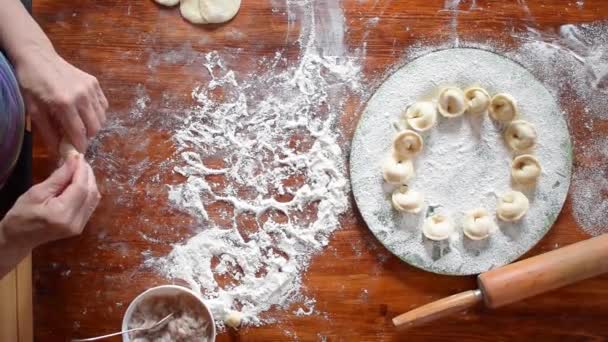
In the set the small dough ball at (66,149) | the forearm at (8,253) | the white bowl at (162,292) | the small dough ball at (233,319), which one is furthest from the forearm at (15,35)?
the small dough ball at (233,319)

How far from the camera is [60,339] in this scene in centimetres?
108

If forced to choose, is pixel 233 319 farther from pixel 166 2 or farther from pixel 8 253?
pixel 166 2

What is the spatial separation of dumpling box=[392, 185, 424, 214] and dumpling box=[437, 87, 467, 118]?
15 centimetres

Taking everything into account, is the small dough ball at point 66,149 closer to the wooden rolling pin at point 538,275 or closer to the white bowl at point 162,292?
the white bowl at point 162,292

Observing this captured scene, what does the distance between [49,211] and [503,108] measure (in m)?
0.77

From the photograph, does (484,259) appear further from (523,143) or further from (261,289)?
(261,289)

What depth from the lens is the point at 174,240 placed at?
3.59 ft

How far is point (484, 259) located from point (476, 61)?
0.36 metres

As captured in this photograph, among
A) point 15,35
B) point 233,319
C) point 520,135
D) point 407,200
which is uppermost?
point 15,35

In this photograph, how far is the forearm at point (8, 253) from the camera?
0.79 meters

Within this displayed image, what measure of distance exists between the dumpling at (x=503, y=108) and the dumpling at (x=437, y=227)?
0.68 ft

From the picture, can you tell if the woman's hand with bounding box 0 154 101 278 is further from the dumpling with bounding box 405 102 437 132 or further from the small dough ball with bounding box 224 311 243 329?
the dumpling with bounding box 405 102 437 132

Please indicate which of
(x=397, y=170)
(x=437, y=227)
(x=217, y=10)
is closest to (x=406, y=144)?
(x=397, y=170)

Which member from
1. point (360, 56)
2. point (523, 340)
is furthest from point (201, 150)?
point (523, 340)
